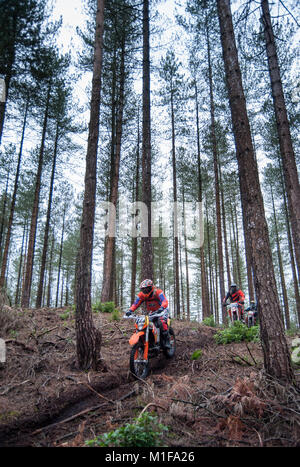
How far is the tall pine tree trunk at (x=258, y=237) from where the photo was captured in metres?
3.73

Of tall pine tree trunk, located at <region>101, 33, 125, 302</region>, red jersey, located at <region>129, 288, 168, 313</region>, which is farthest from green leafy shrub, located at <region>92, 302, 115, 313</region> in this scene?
red jersey, located at <region>129, 288, 168, 313</region>

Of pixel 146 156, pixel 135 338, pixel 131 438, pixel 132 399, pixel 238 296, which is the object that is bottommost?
pixel 132 399

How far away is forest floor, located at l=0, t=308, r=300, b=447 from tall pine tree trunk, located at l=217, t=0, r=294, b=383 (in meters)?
0.36

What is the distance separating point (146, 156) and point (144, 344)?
21.7ft

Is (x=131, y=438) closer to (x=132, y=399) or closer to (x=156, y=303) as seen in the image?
(x=132, y=399)

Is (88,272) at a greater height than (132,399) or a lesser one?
greater

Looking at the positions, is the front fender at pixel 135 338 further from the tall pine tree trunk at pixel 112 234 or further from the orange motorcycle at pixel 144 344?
the tall pine tree trunk at pixel 112 234

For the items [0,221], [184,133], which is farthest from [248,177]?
[0,221]

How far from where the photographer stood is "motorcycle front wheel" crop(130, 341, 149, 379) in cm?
534

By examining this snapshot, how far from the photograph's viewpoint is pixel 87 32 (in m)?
12.9

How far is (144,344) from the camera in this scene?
5797mm

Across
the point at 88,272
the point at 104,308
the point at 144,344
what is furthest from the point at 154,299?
the point at 104,308
